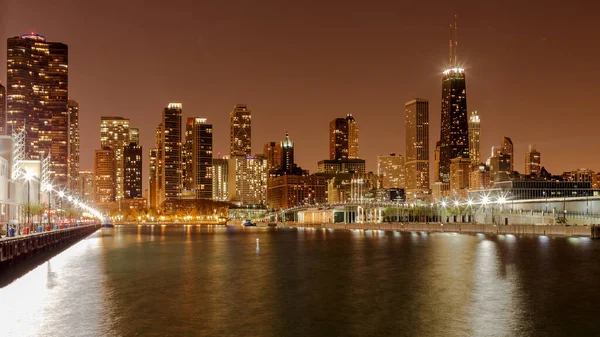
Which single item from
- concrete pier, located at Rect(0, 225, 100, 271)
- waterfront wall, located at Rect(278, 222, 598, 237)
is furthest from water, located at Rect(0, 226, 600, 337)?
waterfront wall, located at Rect(278, 222, 598, 237)

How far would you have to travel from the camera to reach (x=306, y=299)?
35.8 m

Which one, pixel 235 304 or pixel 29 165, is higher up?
pixel 29 165

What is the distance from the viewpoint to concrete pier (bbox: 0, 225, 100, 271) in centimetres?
4922

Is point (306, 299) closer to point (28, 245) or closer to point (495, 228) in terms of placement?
point (28, 245)

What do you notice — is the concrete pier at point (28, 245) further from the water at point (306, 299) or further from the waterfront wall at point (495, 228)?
the waterfront wall at point (495, 228)

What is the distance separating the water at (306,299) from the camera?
89.0ft

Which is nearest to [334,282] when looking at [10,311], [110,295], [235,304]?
[235,304]

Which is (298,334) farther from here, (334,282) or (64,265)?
(64,265)

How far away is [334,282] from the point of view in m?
44.4

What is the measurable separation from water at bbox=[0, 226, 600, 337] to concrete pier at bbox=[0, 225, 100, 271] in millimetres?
2417

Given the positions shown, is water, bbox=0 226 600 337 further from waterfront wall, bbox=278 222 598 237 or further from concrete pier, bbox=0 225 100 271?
waterfront wall, bbox=278 222 598 237

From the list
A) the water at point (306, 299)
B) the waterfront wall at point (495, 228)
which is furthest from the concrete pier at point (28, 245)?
the waterfront wall at point (495, 228)

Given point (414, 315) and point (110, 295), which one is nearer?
point (414, 315)

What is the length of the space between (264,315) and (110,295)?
37.7 feet
